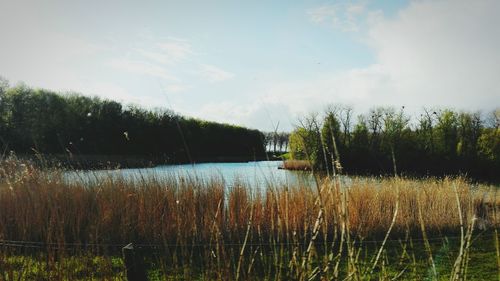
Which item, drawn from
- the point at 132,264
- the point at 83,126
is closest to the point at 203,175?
the point at 132,264

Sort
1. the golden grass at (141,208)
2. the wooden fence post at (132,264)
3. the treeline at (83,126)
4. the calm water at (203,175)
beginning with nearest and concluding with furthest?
the wooden fence post at (132,264) < the calm water at (203,175) < the golden grass at (141,208) < the treeline at (83,126)

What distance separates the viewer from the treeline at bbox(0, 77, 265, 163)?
2964 cm

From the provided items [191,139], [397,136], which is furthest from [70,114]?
[397,136]

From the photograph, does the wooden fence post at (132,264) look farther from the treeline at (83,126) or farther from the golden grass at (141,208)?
the treeline at (83,126)

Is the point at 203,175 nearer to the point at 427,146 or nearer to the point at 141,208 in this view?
the point at 141,208

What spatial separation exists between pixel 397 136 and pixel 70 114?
27421 millimetres

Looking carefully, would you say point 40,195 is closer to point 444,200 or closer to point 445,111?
point 444,200

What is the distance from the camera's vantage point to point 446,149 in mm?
33969

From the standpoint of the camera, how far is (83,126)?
33750 millimetres

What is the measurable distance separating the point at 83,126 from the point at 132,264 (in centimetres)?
3380

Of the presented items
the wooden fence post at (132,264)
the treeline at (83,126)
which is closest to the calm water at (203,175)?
the wooden fence post at (132,264)

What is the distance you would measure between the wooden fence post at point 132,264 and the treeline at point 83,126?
838 inches

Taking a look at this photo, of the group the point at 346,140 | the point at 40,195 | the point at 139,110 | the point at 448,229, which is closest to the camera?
the point at 40,195

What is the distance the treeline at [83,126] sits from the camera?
29642 mm
